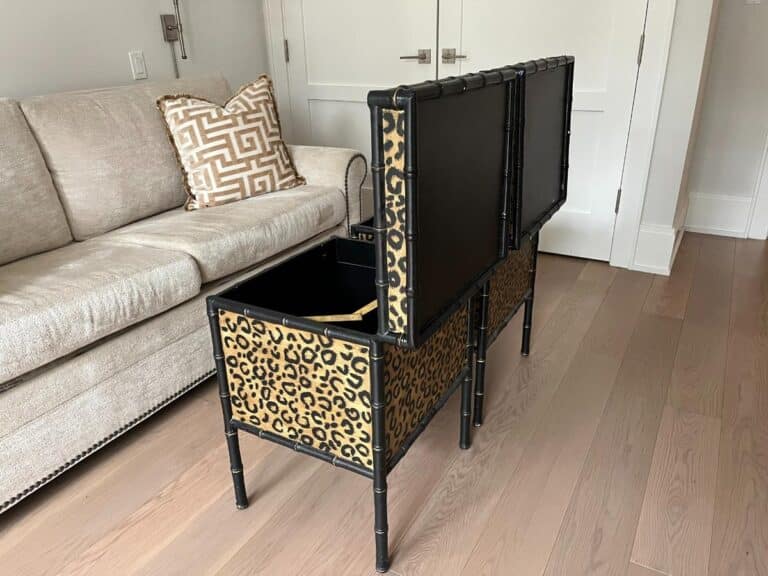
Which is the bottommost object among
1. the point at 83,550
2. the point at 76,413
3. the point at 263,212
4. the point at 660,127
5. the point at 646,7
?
the point at 83,550

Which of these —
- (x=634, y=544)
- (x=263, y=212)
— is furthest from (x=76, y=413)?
(x=634, y=544)

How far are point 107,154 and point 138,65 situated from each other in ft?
2.46

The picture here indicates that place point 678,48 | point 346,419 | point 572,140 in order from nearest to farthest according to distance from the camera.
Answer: point 346,419, point 678,48, point 572,140

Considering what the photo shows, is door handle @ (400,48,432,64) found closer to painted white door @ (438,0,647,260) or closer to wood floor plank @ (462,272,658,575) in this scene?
painted white door @ (438,0,647,260)

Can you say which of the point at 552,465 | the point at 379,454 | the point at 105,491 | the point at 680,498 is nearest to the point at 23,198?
the point at 105,491

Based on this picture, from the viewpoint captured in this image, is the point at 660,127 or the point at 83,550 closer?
the point at 83,550

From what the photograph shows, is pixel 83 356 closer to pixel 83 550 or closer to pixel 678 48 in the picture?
pixel 83 550

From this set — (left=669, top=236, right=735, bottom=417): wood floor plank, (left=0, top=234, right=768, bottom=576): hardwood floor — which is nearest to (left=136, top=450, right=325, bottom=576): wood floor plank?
(left=0, top=234, right=768, bottom=576): hardwood floor

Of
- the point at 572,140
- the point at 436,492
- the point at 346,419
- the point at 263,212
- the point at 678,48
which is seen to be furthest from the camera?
the point at 572,140

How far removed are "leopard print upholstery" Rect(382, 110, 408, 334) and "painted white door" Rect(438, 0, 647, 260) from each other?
6.60 feet

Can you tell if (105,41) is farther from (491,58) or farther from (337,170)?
(491,58)

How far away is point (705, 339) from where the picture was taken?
216 cm

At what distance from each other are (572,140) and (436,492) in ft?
6.22

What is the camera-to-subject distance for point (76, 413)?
150 centimetres
